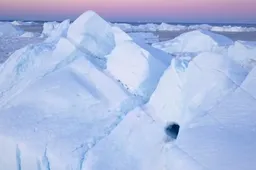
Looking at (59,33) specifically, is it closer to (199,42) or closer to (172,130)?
(199,42)

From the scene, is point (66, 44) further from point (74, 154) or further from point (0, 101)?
point (74, 154)

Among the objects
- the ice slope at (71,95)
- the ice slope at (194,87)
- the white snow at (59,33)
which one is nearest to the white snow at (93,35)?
the ice slope at (71,95)

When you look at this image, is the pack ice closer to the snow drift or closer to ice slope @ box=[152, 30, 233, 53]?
the snow drift

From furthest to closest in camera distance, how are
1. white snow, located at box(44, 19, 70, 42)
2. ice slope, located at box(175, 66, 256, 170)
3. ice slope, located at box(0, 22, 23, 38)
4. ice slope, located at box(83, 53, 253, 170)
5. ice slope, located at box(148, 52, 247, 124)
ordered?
1. ice slope, located at box(0, 22, 23, 38)
2. white snow, located at box(44, 19, 70, 42)
3. ice slope, located at box(148, 52, 247, 124)
4. ice slope, located at box(83, 53, 253, 170)
5. ice slope, located at box(175, 66, 256, 170)

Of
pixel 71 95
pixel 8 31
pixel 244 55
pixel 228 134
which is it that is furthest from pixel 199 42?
pixel 8 31

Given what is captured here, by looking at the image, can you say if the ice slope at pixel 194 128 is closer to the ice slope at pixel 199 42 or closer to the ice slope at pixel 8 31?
the ice slope at pixel 199 42

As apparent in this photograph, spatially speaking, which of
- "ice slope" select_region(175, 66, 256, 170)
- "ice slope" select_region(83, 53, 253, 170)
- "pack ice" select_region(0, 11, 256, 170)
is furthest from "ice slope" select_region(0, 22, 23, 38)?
"ice slope" select_region(175, 66, 256, 170)

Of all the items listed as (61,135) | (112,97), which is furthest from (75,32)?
(61,135)
